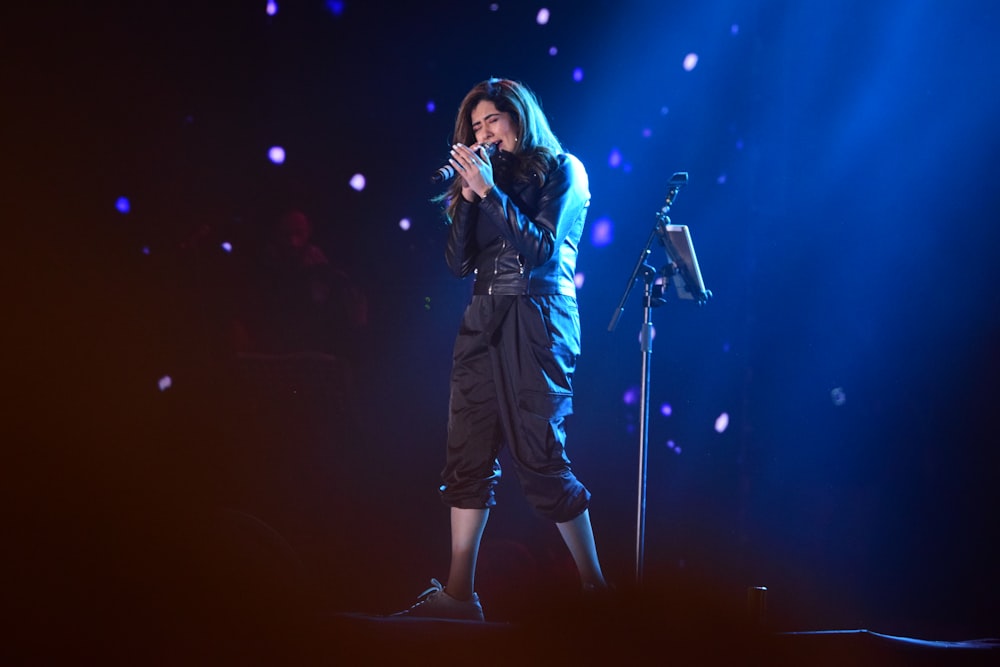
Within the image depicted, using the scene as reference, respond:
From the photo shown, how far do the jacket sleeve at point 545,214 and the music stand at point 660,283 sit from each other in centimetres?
28

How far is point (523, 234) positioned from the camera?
193 centimetres

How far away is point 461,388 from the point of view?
2104 mm

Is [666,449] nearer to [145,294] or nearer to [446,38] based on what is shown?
[446,38]

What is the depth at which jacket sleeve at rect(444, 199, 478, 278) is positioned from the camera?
2096 mm

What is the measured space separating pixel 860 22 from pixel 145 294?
99.9 inches

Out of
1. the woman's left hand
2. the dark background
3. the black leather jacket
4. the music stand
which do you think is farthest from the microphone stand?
the woman's left hand

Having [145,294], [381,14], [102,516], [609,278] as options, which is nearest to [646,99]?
[609,278]

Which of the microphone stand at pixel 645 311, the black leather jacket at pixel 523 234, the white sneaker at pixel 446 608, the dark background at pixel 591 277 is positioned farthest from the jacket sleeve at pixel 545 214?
the white sneaker at pixel 446 608

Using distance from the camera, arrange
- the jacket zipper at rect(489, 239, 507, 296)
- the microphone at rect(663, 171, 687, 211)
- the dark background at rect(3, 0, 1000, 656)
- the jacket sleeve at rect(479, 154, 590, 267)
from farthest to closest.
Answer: the dark background at rect(3, 0, 1000, 656) < the microphone at rect(663, 171, 687, 211) < the jacket zipper at rect(489, 239, 507, 296) < the jacket sleeve at rect(479, 154, 590, 267)

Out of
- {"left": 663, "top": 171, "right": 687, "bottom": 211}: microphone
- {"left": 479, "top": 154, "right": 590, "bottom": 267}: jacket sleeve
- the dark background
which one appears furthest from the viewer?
the dark background

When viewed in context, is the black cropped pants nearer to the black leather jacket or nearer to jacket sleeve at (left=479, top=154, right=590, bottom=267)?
the black leather jacket

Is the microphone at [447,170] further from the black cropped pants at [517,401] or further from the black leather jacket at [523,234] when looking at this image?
the black cropped pants at [517,401]

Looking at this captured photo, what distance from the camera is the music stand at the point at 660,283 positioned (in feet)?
7.46

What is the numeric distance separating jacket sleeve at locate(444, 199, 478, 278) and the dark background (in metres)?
0.63
